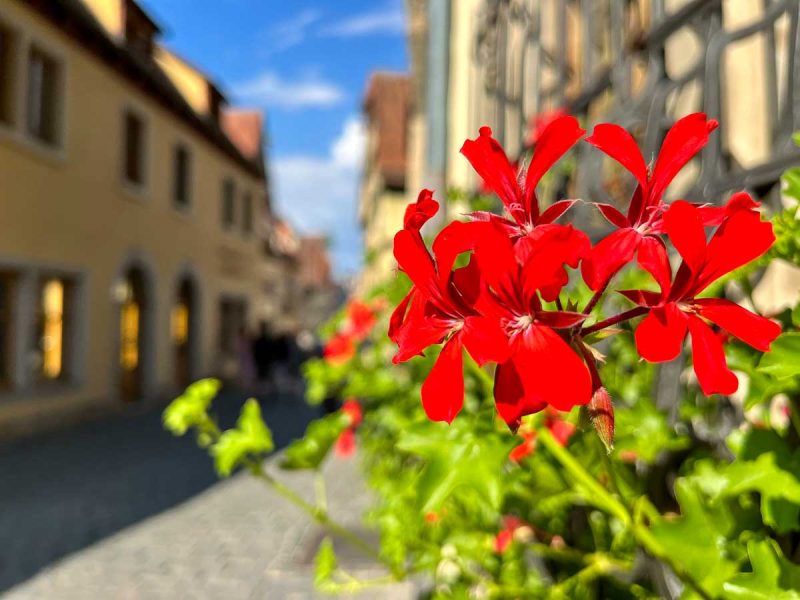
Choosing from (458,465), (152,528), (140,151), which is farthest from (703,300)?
(140,151)

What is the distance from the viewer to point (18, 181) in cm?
934

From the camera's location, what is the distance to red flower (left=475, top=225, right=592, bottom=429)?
1.53ft

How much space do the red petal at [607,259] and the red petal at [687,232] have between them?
0.03 metres

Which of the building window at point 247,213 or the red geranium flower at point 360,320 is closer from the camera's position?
the red geranium flower at point 360,320

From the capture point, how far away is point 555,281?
47cm

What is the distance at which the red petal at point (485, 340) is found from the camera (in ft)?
1.55

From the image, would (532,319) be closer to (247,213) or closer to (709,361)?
(709,361)

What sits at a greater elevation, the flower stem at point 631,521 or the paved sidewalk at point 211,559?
the flower stem at point 631,521

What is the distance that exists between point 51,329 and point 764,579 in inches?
452

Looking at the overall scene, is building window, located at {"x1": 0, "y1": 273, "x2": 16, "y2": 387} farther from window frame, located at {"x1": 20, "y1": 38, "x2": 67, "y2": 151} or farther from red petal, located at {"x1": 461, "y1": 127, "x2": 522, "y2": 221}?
red petal, located at {"x1": 461, "y1": 127, "x2": 522, "y2": 221}

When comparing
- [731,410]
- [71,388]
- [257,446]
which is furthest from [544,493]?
[71,388]

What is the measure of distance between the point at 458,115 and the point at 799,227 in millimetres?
5904

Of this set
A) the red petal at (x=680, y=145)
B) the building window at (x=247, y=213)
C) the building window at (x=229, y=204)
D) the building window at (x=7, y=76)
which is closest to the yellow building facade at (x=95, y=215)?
the building window at (x=7, y=76)

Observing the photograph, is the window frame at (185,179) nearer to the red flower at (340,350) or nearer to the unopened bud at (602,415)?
the red flower at (340,350)
